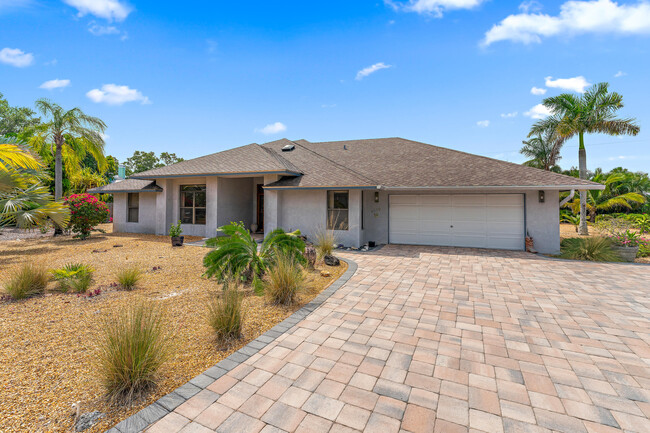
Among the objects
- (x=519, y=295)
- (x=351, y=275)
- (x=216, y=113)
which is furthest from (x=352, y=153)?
(x=519, y=295)

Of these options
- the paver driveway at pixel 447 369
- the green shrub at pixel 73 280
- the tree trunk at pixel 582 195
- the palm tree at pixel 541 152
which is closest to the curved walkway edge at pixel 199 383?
the paver driveway at pixel 447 369

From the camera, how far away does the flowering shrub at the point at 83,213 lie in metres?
12.0

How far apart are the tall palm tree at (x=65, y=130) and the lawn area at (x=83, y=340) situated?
9371mm

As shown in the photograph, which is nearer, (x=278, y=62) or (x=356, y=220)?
(x=356, y=220)

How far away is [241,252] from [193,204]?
9541 millimetres

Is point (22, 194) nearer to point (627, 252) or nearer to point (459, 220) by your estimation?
point (459, 220)

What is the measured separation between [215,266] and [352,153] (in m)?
11.8

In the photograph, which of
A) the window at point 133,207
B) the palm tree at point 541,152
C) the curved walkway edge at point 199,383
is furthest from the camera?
the palm tree at point 541,152

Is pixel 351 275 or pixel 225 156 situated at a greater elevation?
pixel 225 156

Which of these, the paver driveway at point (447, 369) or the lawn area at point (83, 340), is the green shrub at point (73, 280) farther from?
the paver driveway at point (447, 369)

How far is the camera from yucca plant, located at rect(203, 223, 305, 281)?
519 centimetres

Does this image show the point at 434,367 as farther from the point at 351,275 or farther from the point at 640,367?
the point at 351,275

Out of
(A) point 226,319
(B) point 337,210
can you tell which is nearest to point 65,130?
(B) point 337,210

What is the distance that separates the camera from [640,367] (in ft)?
9.55
